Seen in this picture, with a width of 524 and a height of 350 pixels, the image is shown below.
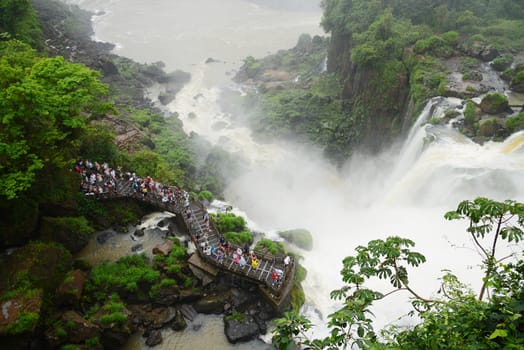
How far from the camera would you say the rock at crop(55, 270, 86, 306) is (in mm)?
19188

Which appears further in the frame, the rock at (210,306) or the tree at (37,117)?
the rock at (210,306)

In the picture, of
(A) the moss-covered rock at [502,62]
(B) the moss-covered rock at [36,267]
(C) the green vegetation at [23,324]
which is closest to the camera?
(C) the green vegetation at [23,324]

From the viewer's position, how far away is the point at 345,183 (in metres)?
41.4

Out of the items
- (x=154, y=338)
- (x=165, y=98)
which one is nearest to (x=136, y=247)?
(x=154, y=338)

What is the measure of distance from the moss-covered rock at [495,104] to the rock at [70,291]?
3115 cm

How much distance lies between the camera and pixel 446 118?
95.6ft

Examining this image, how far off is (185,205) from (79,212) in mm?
6978

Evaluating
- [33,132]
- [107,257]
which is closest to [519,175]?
[107,257]

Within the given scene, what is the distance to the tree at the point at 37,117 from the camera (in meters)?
18.1

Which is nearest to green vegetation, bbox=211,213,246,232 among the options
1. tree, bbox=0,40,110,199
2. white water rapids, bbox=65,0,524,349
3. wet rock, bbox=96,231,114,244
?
white water rapids, bbox=65,0,524,349

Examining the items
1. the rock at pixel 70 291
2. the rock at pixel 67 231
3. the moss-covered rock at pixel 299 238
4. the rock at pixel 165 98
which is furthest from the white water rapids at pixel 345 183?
the rock at pixel 67 231

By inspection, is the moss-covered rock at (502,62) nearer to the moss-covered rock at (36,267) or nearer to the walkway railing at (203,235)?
the walkway railing at (203,235)

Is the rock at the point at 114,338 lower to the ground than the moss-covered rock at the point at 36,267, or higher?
lower

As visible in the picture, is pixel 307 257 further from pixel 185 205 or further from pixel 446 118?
pixel 446 118
